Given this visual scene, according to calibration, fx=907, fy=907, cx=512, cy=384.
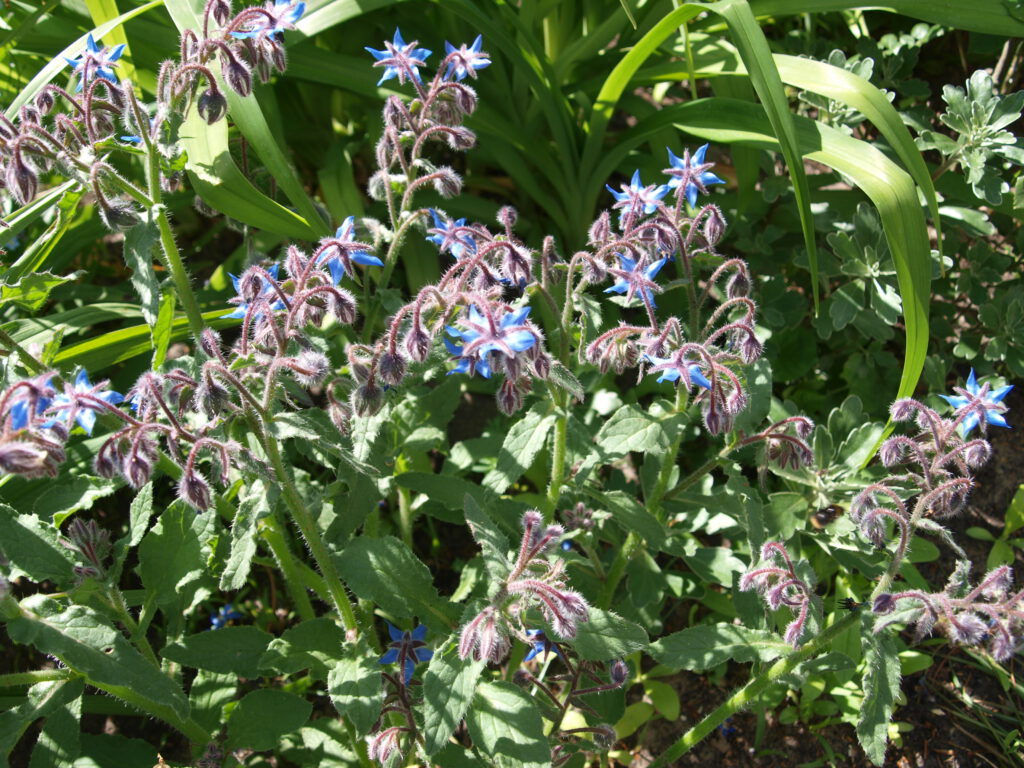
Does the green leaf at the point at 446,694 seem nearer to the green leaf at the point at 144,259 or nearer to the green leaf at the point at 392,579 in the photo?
the green leaf at the point at 392,579

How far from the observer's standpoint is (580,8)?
4.12m

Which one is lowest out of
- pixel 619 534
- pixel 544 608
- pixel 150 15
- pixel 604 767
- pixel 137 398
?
pixel 604 767

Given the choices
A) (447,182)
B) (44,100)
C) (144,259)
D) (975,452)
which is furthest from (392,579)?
(44,100)

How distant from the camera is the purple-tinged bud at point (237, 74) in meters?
2.27

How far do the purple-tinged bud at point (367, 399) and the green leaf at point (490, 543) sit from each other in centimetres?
30

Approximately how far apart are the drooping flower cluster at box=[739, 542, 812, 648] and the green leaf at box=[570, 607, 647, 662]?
28 centimetres

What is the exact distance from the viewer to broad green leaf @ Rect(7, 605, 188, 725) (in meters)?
1.95

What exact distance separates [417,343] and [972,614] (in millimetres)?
1335

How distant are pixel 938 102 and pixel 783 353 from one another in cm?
154

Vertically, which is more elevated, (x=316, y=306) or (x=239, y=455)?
(x=316, y=306)

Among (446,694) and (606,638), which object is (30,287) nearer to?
(446,694)

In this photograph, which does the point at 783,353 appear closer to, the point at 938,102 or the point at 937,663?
the point at 937,663

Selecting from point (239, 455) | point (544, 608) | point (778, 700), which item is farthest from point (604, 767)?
point (239, 455)

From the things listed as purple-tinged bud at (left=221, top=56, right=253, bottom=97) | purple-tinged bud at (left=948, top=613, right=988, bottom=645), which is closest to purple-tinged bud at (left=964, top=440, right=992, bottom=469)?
purple-tinged bud at (left=948, top=613, right=988, bottom=645)
